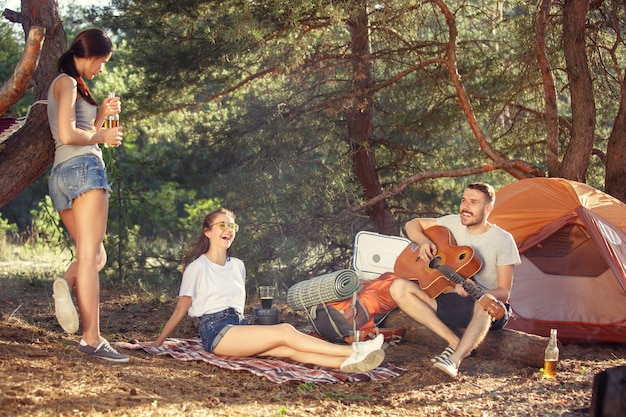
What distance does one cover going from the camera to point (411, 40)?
376 inches

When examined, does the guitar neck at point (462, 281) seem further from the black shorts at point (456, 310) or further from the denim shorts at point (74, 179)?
the denim shorts at point (74, 179)

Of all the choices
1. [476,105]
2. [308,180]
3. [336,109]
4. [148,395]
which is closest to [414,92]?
[476,105]

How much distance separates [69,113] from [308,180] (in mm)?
4809

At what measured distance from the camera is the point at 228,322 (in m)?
5.11

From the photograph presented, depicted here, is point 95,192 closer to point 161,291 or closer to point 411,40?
point 161,291

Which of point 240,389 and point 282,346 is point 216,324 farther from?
point 240,389

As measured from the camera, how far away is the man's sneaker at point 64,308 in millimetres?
4352

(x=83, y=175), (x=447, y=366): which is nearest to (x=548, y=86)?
(x=447, y=366)

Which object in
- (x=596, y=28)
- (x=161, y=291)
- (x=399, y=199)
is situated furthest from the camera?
(x=399, y=199)

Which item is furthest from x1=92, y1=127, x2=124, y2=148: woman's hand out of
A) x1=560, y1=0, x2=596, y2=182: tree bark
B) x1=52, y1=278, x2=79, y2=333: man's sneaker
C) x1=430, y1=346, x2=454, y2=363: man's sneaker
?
x1=560, y1=0, x2=596, y2=182: tree bark

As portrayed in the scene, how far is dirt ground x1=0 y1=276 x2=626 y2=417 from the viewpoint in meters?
3.66

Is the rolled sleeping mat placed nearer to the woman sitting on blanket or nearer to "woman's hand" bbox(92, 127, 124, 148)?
the woman sitting on blanket

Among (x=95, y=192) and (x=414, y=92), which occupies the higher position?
(x=414, y=92)

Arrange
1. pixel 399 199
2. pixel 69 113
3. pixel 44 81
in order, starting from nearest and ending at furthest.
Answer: pixel 69 113 → pixel 44 81 → pixel 399 199
